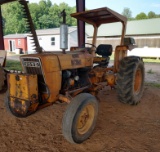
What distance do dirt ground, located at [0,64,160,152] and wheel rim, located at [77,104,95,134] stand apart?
0.17 meters

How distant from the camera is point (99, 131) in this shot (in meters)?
3.20

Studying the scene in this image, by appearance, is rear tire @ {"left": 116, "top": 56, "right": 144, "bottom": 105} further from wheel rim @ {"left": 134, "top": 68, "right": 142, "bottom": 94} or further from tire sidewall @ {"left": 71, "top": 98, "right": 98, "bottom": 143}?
tire sidewall @ {"left": 71, "top": 98, "right": 98, "bottom": 143}

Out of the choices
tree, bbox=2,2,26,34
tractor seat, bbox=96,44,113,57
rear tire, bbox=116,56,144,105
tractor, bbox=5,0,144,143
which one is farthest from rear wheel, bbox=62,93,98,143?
tree, bbox=2,2,26,34

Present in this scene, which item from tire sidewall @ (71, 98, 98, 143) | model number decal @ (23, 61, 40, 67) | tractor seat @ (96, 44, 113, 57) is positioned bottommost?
tire sidewall @ (71, 98, 98, 143)

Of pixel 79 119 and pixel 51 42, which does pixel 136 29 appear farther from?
pixel 79 119

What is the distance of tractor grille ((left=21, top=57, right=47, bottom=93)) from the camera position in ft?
9.86

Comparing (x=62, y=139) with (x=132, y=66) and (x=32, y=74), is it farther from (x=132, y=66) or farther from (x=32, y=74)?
(x=132, y=66)

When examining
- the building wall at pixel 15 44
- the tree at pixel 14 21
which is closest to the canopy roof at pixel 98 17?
the building wall at pixel 15 44

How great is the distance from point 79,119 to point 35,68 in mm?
1000

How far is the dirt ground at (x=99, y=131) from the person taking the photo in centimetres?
273

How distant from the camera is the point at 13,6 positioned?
48750mm

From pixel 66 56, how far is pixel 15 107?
1.14 m

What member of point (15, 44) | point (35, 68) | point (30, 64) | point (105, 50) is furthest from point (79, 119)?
point (15, 44)

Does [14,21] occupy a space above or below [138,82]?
→ above
